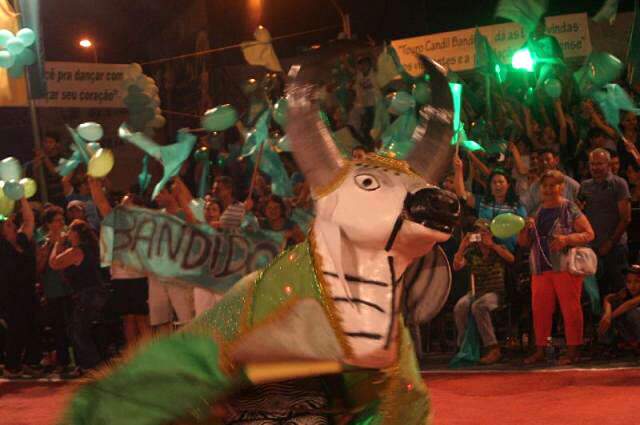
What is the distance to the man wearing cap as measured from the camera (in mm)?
8391

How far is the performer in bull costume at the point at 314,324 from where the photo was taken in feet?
10.3

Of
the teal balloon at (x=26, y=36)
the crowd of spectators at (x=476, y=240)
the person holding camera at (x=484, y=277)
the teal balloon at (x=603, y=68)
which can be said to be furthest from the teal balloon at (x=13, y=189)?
the teal balloon at (x=603, y=68)

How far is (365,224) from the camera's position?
126 inches

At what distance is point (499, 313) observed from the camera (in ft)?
31.0

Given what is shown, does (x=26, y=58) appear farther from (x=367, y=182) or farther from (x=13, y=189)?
(x=367, y=182)

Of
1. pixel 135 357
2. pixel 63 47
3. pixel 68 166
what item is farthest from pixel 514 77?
pixel 63 47

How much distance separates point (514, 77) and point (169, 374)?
875cm

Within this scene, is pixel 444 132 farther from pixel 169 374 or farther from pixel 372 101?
pixel 372 101

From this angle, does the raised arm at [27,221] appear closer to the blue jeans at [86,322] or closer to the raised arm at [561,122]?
the blue jeans at [86,322]

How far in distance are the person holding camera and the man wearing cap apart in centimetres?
101

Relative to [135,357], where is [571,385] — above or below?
below

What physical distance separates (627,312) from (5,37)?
744 centimetres

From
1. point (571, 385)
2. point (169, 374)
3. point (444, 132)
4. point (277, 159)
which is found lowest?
point (571, 385)

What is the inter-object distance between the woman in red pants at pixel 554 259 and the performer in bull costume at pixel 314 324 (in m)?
5.16
